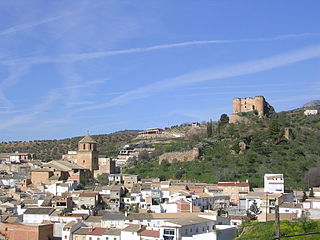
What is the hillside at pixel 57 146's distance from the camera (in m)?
72.4

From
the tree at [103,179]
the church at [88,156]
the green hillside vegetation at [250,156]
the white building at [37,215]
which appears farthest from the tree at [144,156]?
the white building at [37,215]

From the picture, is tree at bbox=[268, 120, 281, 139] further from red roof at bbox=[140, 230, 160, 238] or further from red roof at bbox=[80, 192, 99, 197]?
red roof at bbox=[140, 230, 160, 238]

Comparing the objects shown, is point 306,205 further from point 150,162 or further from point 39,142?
point 39,142

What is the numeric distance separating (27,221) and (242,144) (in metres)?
23.0

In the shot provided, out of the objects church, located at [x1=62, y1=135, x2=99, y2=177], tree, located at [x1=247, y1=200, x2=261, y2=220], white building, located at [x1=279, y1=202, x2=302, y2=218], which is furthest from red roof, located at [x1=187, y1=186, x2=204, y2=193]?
church, located at [x1=62, y1=135, x2=99, y2=177]

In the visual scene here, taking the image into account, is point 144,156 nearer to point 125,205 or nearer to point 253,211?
point 125,205

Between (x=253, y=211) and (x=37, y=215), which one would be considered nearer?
(x=253, y=211)

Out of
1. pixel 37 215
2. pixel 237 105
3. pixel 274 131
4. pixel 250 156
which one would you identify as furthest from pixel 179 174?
pixel 237 105

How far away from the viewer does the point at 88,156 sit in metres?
47.7

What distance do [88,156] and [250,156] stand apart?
15167 mm

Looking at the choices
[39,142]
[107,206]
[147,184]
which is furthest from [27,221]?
[39,142]

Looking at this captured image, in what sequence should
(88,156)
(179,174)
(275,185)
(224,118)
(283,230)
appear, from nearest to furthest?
(283,230) → (275,185) → (179,174) → (88,156) → (224,118)

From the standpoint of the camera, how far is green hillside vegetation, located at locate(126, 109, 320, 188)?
42750mm

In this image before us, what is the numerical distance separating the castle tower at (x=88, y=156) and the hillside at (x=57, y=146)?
17990 mm
